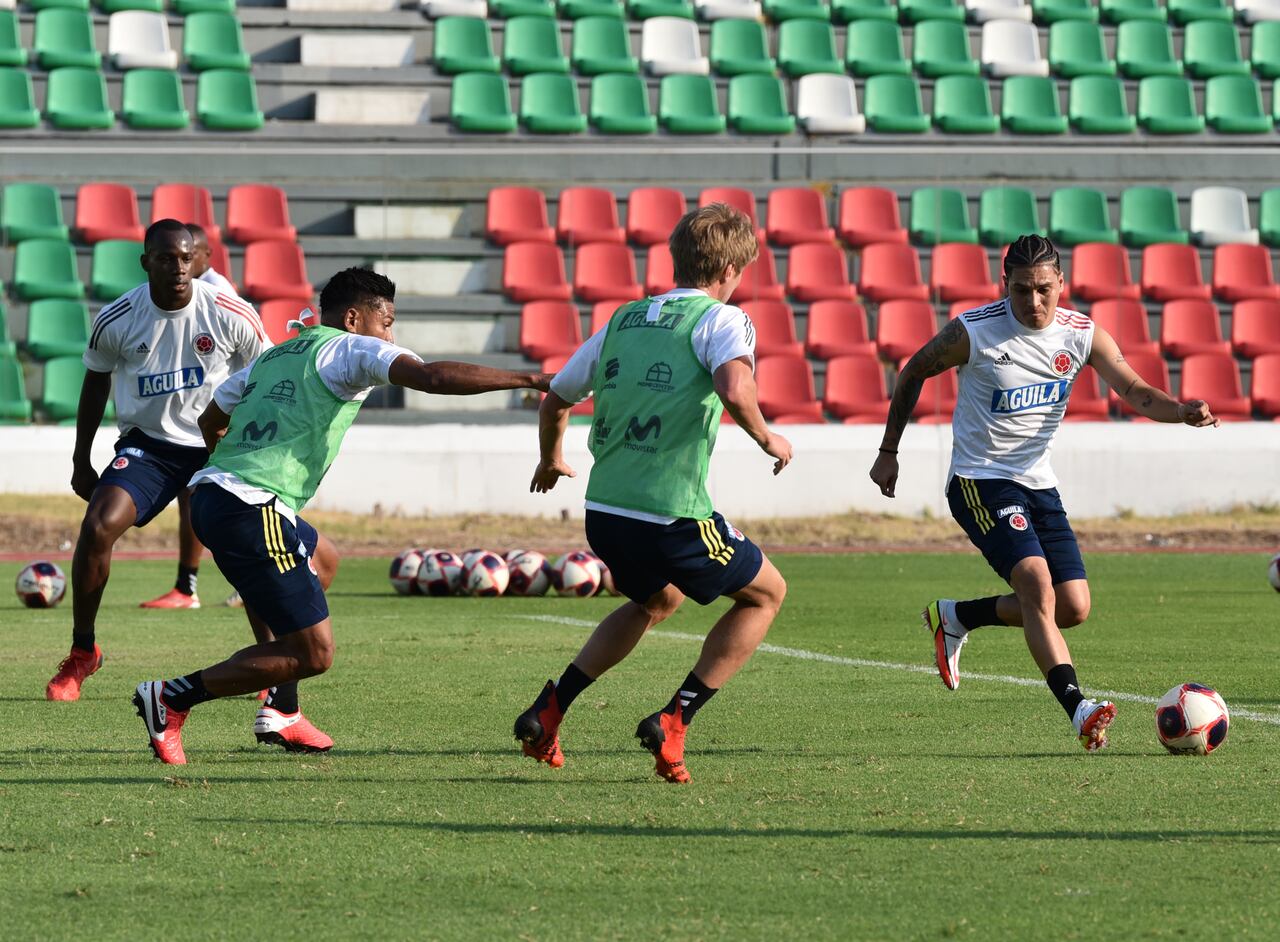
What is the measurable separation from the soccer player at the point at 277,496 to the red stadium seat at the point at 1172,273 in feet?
60.3

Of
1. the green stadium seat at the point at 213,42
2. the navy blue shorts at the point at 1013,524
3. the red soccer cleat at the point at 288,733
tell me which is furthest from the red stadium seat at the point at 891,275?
the red soccer cleat at the point at 288,733

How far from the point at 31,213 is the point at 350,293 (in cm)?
1670

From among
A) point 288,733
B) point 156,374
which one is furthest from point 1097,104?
point 288,733

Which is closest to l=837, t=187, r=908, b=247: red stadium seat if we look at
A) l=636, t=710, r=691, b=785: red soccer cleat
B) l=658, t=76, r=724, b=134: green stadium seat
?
l=658, t=76, r=724, b=134: green stadium seat

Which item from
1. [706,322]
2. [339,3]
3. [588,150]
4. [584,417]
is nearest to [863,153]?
[588,150]

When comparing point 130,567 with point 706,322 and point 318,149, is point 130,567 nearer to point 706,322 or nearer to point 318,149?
point 318,149

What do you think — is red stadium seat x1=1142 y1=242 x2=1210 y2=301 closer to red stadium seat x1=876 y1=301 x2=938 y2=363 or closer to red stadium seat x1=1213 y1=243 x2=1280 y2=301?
red stadium seat x1=1213 y1=243 x2=1280 y2=301

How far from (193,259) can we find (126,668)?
2144mm

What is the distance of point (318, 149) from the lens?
22656 mm

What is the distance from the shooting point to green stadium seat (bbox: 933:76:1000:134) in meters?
24.7

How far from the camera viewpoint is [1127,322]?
869 inches

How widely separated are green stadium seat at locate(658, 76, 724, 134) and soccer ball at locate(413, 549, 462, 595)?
11338 mm

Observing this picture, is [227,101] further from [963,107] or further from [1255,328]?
[1255,328]

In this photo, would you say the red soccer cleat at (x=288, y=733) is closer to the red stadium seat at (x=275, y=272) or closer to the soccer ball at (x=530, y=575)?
the soccer ball at (x=530, y=575)
